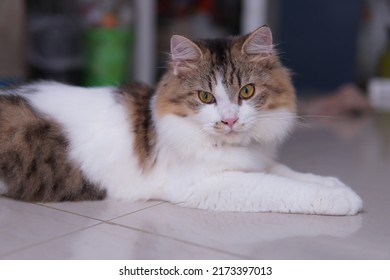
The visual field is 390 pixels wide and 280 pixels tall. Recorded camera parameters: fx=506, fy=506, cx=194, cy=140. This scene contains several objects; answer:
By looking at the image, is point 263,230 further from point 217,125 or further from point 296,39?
point 296,39

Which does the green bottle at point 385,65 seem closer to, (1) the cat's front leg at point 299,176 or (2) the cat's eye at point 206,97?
(1) the cat's front leg at point 299,176

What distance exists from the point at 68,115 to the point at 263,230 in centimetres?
74

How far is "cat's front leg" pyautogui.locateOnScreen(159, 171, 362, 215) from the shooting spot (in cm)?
148

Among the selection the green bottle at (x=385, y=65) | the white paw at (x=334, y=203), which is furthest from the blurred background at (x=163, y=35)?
the white paw at (x=334, y=203)

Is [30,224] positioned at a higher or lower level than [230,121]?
lower

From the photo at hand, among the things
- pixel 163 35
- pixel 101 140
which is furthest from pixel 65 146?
pixel 163 35

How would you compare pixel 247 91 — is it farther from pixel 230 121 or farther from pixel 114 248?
pixel 114 248

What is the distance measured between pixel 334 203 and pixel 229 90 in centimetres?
45

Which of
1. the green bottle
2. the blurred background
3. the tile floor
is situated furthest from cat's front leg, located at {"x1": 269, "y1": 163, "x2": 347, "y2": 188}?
the green bottle

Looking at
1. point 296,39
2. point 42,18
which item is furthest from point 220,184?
point 296,39

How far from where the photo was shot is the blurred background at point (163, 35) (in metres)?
3.50

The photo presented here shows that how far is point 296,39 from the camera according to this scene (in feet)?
15.8

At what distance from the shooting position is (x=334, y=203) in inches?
58.1

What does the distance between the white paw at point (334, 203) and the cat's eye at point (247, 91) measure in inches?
14.2
